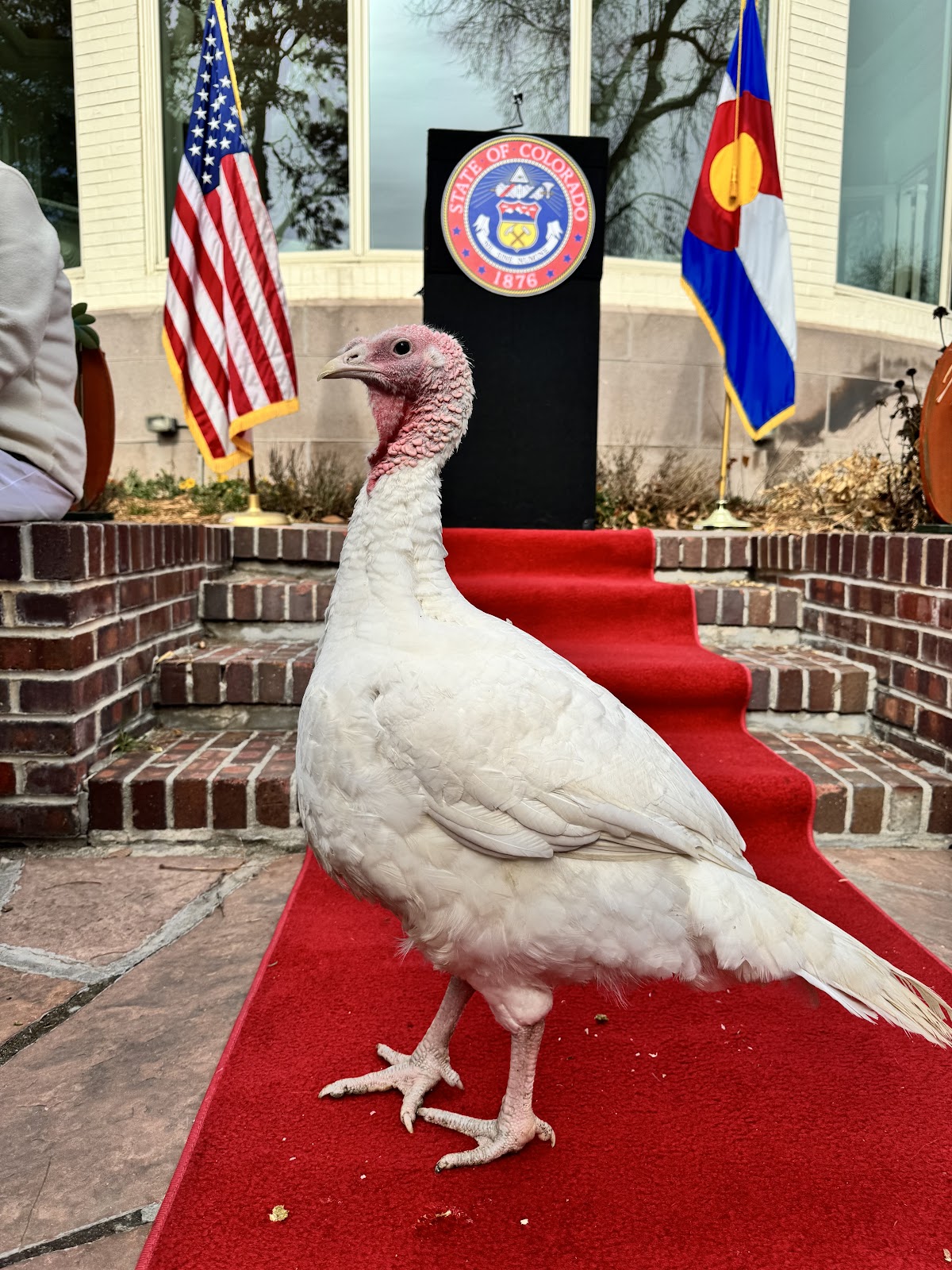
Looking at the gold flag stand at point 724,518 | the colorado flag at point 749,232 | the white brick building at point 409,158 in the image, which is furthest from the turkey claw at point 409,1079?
the white brick building at point 409,158

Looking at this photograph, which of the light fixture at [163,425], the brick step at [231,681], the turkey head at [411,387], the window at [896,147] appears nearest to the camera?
the turkey head at [411,387]

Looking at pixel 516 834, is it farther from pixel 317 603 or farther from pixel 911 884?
pixel 317 603

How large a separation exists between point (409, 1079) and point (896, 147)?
848 centimetres

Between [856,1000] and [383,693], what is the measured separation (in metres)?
0.91

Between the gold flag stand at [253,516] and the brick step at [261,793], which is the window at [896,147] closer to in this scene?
the gold flag stand at [253,516]

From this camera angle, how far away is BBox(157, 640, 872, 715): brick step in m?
3.03

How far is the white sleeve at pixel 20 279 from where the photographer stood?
2.25m

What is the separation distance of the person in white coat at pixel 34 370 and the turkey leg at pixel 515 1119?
2023 mm

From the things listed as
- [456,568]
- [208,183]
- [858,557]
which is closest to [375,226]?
[208,183]

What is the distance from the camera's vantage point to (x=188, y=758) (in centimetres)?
272

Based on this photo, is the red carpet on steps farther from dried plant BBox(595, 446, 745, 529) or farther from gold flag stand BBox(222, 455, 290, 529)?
dried plant BBox(595, 446, 745, 529)

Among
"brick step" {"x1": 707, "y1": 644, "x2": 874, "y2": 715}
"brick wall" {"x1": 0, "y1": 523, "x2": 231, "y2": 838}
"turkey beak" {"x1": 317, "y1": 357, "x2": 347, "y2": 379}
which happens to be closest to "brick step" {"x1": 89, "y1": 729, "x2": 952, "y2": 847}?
"brick wall" {"x1": 0, "y1": 523, "x2": 231, "y2": 838}

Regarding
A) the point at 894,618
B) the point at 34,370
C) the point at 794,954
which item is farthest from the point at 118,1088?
the point at 894,618

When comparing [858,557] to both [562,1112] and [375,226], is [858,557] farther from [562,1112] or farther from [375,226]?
[375,226]
